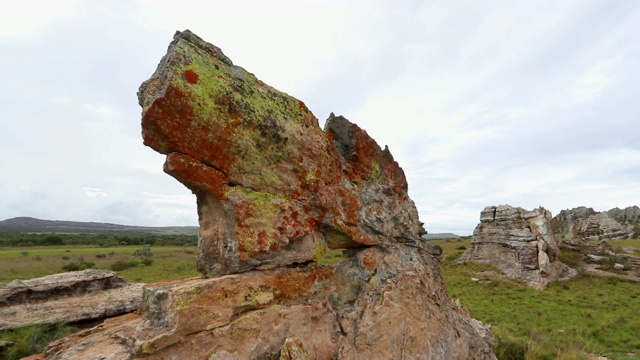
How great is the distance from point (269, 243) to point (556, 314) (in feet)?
75.6

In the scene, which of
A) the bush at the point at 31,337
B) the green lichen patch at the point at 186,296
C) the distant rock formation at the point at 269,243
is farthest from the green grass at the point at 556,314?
the bush at the point at 31,337

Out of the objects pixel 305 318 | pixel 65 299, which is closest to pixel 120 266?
pixel 65 299

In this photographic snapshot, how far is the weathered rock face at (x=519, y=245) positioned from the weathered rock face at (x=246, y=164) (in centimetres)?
2929

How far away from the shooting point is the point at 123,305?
30.2ft

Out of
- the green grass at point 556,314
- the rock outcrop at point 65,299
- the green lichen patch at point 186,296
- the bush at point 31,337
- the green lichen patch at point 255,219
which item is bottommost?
the green grass at point 556,314

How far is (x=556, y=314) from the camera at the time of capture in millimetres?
21328

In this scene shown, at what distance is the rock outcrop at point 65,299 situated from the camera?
8789mm

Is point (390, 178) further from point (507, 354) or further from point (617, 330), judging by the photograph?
point (617, 330)

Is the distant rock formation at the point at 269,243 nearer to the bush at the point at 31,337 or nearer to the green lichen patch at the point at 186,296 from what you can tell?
the green lichen patch at the point at 186,296

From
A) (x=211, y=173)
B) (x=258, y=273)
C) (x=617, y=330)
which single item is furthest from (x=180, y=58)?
(x=617, y=330)

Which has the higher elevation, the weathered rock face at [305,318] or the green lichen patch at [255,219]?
the green lichen patch at [255,219]

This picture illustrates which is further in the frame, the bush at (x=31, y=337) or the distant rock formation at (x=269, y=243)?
the bush at (x=31, y=337)

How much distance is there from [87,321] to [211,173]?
6.59m

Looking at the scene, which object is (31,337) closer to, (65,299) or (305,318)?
(65,299)
